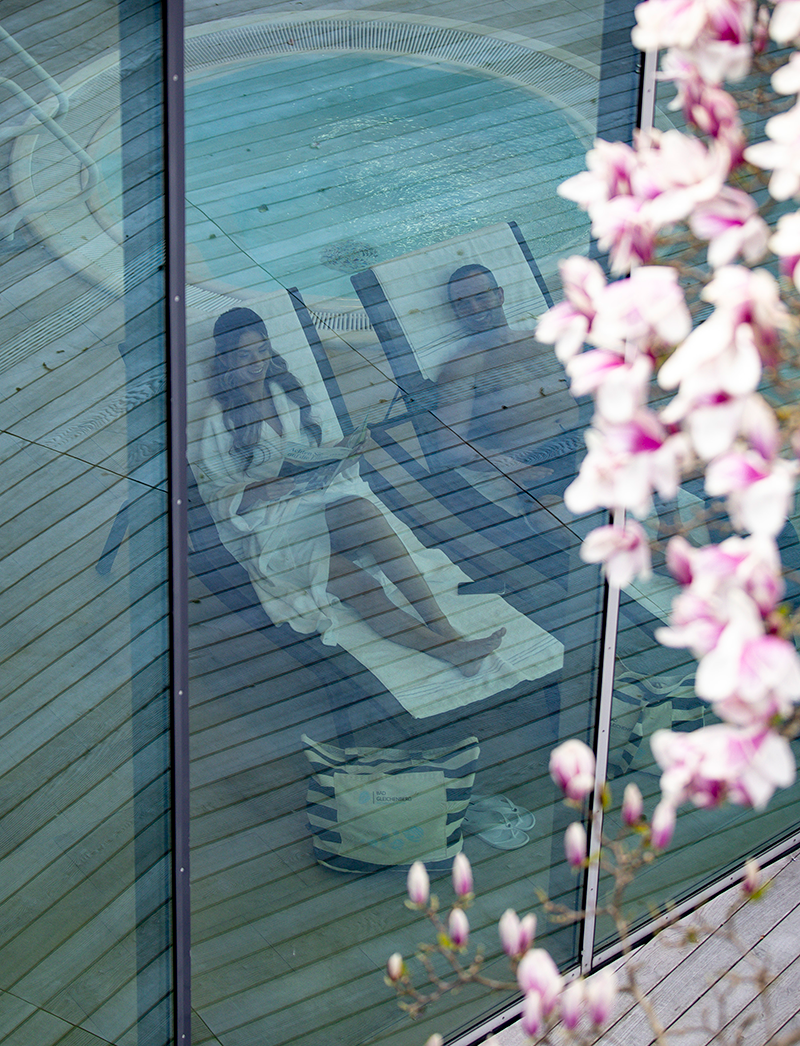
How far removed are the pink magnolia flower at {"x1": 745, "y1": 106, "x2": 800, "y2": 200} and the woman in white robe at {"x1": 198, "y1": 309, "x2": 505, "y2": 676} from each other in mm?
1187

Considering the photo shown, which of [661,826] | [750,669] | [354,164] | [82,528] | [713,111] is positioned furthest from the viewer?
[354,164]

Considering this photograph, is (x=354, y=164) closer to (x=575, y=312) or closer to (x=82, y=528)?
(x=82, y=528)

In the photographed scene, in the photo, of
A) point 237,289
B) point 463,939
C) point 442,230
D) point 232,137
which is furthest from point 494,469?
point 463,939

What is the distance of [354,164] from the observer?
1.83 metres

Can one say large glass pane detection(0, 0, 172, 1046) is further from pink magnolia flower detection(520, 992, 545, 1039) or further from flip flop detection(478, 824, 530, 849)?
pink magnolia flower detection(520, 992, 545, 1039)

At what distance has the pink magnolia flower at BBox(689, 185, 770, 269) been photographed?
27.2 inches

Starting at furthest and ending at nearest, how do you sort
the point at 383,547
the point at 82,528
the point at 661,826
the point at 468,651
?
the point at 468,651
the point at 383,547
the point at 82,528
the point at 661,826

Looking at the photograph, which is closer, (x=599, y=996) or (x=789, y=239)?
(x=789, y=239)

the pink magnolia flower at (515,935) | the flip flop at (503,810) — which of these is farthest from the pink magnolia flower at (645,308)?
the flip flop at (503,810)

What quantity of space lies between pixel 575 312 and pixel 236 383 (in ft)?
3.53

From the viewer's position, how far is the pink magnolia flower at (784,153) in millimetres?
644

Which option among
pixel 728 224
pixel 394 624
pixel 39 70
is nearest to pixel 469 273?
pixel 394 624

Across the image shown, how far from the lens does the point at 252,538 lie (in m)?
1.81

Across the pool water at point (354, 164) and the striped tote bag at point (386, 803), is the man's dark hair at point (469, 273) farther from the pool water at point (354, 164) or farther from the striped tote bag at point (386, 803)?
the striped tote bag at point (386, 803)
